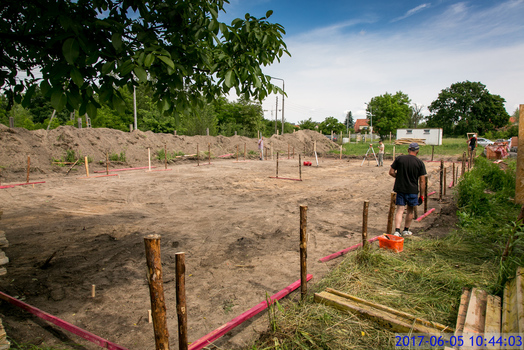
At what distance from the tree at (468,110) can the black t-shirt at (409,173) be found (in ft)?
223

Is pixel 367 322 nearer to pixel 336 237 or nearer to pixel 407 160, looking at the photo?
pixel 336 237

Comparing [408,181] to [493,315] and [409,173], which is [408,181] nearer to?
[409,173]

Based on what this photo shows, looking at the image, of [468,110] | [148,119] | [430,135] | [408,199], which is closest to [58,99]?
[408,199]

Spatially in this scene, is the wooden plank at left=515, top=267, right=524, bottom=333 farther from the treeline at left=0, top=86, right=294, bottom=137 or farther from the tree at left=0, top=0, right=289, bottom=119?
the treeline at left=0, top=86, right=294, bottom=137

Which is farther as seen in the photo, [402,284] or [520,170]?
[520,170]

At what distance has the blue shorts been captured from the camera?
606 cm

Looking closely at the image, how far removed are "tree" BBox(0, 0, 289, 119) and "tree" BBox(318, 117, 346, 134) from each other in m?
76.6

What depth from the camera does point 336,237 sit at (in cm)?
625

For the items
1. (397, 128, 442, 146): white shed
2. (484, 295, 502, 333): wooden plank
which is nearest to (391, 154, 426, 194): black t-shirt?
(484, 295, 502, 333): wooden plank

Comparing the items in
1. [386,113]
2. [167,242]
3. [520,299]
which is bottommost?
[167,242]

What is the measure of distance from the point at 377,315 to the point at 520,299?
1.20 metres

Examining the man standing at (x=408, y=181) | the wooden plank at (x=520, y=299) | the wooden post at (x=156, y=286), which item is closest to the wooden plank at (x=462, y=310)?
the wooden plank at (x=520, y=299)

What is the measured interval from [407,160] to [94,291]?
582 centimetres

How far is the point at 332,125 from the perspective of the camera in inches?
3081
